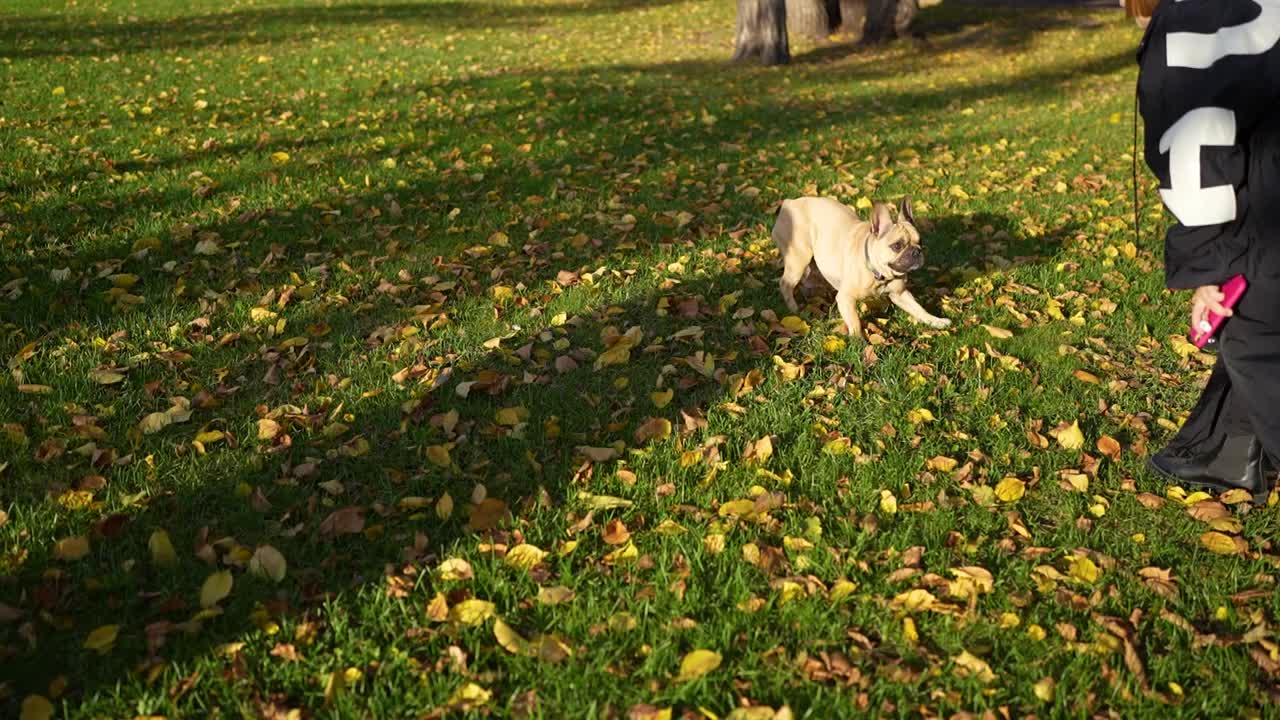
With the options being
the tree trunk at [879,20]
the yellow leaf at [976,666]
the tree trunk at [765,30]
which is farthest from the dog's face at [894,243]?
the tree trunk at [879,20]

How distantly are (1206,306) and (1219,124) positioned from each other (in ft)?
2.12

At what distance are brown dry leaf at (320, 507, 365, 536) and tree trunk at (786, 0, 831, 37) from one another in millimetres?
13550

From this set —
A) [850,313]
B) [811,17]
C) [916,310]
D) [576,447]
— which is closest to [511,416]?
[576,447]

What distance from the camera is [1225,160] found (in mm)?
2619

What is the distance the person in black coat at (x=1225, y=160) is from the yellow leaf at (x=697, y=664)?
69.9 inches

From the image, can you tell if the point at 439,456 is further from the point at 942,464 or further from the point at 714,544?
→ the point at 942,464

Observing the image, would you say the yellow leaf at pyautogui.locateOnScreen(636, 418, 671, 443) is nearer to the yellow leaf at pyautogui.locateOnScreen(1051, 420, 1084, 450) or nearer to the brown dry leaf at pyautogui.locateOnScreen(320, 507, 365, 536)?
the brown dry leaf at pyautogui.locateOnScreen(320, 507, 365, 536)

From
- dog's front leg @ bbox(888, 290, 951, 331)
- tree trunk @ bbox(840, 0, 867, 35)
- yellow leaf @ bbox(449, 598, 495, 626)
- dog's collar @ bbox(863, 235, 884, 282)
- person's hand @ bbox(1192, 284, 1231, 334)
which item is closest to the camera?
yellow leaf @ bbox(449, 598, 495, 626)

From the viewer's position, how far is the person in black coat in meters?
2.56

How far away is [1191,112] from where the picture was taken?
263cm

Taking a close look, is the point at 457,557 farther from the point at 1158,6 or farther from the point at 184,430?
the point at 1158,6

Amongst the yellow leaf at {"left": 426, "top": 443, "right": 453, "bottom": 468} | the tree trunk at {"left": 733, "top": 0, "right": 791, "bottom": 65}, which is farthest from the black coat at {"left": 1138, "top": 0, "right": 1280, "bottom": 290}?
the tree trunk at {"left": 733, "top": 0, "right": 791, "bottom": 65}

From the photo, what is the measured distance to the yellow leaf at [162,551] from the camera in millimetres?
2947

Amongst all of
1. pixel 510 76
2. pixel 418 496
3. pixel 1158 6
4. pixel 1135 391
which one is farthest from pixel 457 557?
pixel 510 76
